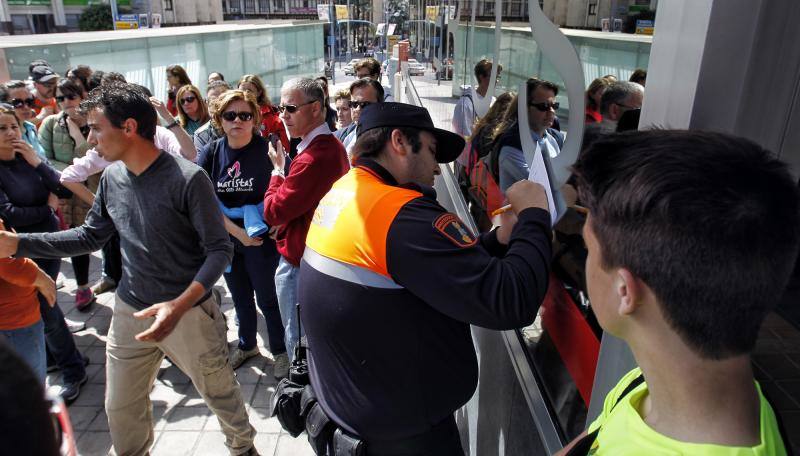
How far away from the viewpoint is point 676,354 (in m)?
0.80

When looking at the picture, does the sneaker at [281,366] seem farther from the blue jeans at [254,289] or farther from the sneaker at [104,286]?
the sneaker at [104,286]

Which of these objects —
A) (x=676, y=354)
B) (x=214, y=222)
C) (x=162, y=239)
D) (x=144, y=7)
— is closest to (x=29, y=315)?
Answer: (x=162, y=239)

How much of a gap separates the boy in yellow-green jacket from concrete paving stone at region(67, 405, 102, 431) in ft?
12.2

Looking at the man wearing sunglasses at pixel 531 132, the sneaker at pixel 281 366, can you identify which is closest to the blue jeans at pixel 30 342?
the sneaker at pixel 281 366

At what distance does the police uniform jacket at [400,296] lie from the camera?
1.44 meters

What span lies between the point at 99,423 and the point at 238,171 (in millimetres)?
1899

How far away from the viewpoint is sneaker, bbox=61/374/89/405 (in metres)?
3.73

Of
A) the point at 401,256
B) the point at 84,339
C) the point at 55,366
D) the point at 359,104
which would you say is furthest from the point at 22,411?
the point at 84,339

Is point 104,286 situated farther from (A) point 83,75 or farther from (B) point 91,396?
(A) point 83,75

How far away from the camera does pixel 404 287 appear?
157 centimetres

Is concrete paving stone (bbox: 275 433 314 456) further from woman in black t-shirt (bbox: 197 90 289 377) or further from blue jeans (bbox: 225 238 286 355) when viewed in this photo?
blue jeans (bbox: 225 238 286 355)

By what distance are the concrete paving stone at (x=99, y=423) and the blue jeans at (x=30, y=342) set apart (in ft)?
2.33

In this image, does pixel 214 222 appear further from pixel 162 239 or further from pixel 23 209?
pixel 23 209

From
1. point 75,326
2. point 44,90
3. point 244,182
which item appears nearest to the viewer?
point 244,182
